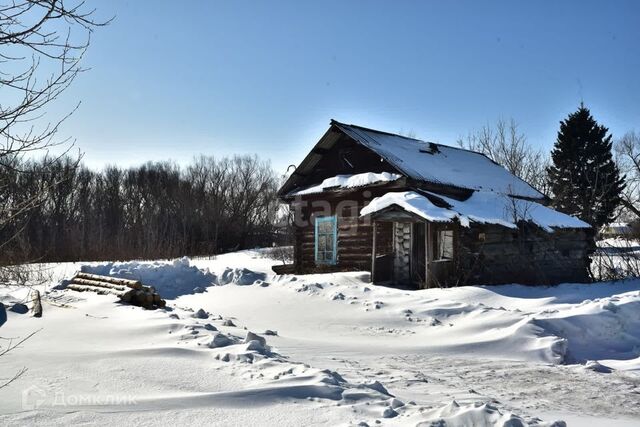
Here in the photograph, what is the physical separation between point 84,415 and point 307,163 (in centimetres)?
1589

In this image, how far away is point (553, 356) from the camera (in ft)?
23.6

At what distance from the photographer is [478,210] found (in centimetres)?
1501

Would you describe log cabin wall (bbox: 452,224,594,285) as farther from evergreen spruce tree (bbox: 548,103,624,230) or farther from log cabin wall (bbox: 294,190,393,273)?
evergreen spruce tree (bbox: 548,103,624,230)

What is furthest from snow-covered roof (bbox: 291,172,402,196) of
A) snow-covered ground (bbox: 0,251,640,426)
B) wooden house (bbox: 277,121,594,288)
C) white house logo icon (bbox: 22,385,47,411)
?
white house logo icon (bbox: 22,385,47,411)

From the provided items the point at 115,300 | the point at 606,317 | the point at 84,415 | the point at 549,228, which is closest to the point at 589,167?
the point at 549,228

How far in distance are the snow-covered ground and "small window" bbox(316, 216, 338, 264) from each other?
19.9 ft

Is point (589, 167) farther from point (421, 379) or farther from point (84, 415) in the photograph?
point (84, 415)

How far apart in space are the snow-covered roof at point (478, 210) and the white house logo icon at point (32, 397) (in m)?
9.86

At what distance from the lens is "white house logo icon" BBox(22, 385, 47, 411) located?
12.6 feet

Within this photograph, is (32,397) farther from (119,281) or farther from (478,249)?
(478,249)

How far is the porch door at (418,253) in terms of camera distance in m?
14.7

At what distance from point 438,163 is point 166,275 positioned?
33.3 feet

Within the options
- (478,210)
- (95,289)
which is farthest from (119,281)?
(478,210)

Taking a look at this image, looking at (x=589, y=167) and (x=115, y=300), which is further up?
(x=589, y=167)
